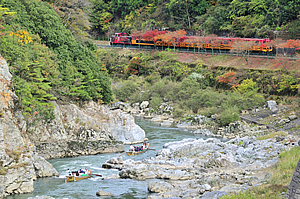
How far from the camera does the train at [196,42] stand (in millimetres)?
59281

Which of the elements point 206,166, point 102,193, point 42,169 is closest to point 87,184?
point 102,193

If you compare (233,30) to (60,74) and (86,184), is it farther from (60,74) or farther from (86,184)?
(86,184)

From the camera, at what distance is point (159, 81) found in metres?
62.4

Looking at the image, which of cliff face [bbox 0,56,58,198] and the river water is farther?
the river water

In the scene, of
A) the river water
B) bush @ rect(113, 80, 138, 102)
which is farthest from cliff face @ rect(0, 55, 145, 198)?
bush @ rect(113, 80, 138, 102)

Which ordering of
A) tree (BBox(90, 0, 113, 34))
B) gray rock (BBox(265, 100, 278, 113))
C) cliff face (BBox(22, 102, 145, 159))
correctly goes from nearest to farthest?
cliff face (BBox(22, 102, 145, 159))
gray rock (BBox(265, 100, 278, 113))
tree (BBox(90, 0, 113, 34))

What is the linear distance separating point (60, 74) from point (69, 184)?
47.3ft

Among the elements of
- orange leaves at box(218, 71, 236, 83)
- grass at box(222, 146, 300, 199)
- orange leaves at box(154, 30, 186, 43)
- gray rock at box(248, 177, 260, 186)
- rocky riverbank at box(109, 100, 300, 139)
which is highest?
orange leaves at box(154, 30, 186, 43)

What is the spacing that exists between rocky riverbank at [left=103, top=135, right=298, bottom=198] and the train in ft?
106

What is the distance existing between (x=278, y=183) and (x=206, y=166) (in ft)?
31.5

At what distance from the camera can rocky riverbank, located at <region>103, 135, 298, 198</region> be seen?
20.0 meters

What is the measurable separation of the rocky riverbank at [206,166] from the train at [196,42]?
32447mm

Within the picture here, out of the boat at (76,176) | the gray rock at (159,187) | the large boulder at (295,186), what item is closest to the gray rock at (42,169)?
the boat at (76,176)

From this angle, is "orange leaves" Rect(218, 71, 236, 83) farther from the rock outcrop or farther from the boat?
the rock outcrop
